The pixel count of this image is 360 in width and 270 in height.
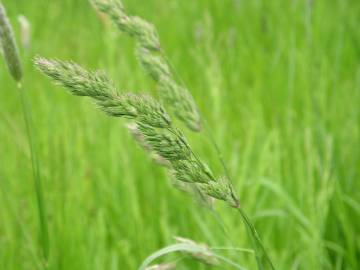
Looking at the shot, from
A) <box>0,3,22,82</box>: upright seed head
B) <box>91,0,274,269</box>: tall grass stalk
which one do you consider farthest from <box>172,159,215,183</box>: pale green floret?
<box>0,3,22,82</box>: upright seed head

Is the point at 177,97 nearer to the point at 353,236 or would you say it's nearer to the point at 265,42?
the point at 353,236

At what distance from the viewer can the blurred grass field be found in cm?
158

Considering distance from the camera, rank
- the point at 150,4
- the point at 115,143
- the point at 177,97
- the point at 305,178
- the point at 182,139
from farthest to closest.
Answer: the point at 150,4, the point at 115,143, the point at 305,178, the point at 177,97, the point at 182,139

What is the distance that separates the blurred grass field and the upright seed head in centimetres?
25

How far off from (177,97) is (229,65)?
89.0 inches

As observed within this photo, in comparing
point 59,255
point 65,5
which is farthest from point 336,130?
point 65,5

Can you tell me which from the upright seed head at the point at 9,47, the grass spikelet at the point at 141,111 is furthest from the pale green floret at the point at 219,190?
the upright seed head at the point at 9,47

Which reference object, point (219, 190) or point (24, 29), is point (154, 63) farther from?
point (24, 29)

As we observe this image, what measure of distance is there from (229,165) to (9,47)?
3.66 ft

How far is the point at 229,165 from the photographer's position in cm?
194

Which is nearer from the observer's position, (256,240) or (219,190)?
(219,190)

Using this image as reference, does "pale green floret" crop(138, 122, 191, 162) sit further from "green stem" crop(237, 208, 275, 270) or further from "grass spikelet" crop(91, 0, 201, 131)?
"grass spikelet" crop(91, 0, 201, 131)

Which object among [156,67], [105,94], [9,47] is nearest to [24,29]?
[9,47]

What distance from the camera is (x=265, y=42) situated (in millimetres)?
3418
